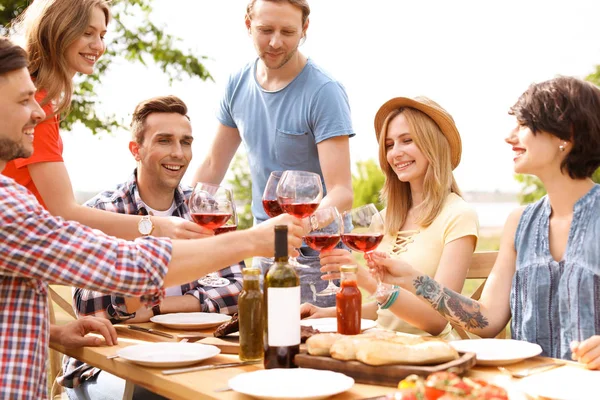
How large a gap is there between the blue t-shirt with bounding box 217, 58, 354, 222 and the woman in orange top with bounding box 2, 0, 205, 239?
3.33 feet

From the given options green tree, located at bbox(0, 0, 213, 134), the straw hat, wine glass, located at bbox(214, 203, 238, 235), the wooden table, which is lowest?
the wooden table

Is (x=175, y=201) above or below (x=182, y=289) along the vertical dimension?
above

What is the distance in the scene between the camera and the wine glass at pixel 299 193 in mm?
2377

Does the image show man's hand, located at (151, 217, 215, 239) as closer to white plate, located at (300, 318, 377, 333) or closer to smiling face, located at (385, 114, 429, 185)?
white plate, located at (300, 318, 377, 333)

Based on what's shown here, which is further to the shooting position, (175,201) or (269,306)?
(175,201)

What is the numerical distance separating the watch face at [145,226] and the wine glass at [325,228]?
850 millimetres

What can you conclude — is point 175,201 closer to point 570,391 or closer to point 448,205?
point 448,205

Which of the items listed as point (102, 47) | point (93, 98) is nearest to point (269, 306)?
point (102, 47)

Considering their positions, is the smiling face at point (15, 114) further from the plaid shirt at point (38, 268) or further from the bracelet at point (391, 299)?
the bracelet at point (391, 299)

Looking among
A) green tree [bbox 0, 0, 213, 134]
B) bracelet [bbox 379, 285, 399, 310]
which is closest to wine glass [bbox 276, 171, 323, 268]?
bracelet [bbox 379, 285, 399, 310]

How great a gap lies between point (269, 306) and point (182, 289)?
1487mm

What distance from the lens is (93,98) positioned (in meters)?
8.16

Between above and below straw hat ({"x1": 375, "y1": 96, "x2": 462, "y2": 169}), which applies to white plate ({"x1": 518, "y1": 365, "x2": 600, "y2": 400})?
below

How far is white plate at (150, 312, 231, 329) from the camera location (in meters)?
2.82
